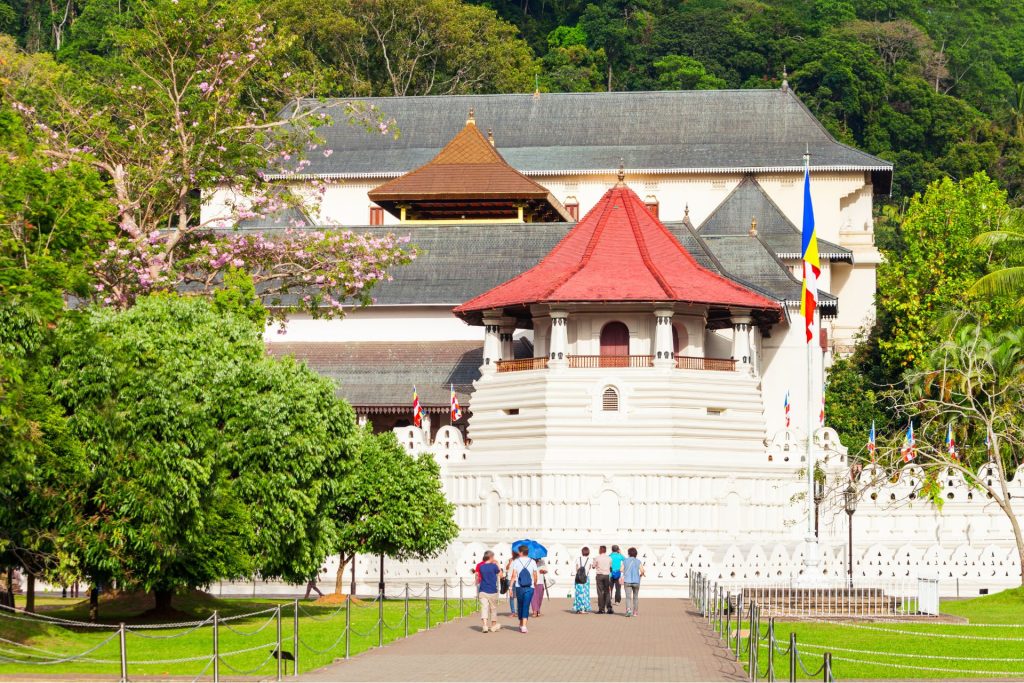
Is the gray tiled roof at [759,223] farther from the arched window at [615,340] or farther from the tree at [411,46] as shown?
the tree at [411,46]

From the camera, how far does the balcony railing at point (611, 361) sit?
1865 inches

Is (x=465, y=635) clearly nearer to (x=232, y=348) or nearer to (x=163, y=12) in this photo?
(x=232, y=348)

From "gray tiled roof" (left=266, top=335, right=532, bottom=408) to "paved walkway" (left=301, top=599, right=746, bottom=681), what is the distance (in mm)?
21704

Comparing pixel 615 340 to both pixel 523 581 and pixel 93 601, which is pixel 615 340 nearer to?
pixel 523 581

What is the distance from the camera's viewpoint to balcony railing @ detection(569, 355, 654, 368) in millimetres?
47375

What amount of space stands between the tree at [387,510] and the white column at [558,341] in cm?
1032

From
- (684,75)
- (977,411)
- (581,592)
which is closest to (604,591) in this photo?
(581,592)

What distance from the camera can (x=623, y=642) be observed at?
86.4ft

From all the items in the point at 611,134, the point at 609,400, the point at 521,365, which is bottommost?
the point at 609,400

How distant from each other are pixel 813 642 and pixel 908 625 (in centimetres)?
302

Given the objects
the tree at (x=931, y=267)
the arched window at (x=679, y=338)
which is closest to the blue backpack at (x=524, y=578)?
the arched window at (x=679, y=338)

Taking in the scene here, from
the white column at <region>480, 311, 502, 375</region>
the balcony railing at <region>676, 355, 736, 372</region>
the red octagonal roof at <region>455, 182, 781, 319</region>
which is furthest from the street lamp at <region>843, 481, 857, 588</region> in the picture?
the white column at <region>480, 311, 502, 375</region>

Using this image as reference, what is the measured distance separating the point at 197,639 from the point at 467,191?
38415mm

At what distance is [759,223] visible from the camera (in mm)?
67000
